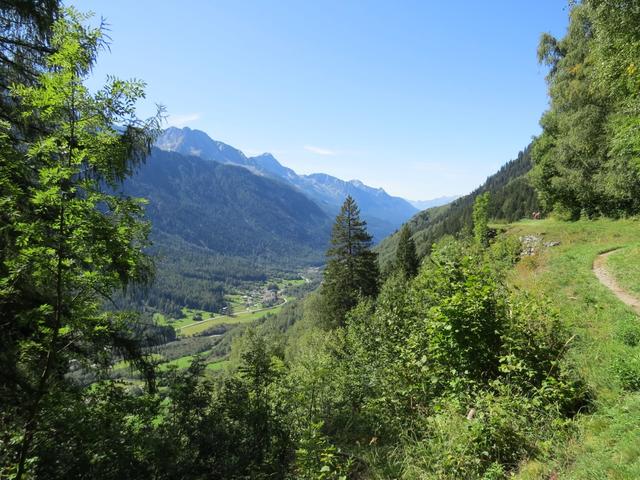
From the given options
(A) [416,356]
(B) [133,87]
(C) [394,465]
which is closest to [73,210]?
(B) [133,87]

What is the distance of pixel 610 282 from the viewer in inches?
482

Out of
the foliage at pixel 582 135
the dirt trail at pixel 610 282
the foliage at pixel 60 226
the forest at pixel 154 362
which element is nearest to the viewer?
the foliage at pixel 60 226

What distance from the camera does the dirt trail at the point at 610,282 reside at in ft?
32.9

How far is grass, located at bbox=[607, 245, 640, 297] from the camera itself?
11.5m

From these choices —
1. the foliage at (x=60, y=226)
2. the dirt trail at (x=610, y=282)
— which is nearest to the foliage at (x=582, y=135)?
the dirt trail at (x=610, y=282)

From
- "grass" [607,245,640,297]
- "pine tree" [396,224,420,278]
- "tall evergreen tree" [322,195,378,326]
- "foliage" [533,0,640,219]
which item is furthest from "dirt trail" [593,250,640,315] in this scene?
"pine tree" [396,224,420,278]

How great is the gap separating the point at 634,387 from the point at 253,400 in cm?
835

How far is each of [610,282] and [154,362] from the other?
15.4 meters

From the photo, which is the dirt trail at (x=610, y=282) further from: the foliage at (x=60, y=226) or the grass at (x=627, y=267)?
the foliage at (x=60, y=226)

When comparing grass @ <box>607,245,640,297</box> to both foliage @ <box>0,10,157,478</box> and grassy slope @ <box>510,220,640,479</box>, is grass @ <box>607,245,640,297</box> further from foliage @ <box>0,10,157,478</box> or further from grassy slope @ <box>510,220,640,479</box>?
foliage @ <box>0,10,157,478</box>

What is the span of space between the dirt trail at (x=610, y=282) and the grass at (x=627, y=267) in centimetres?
18

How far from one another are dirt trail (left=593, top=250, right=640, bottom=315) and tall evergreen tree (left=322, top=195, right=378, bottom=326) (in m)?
21.5

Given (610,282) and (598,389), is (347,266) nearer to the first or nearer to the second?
(610,282)

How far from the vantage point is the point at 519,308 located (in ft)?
22.9
